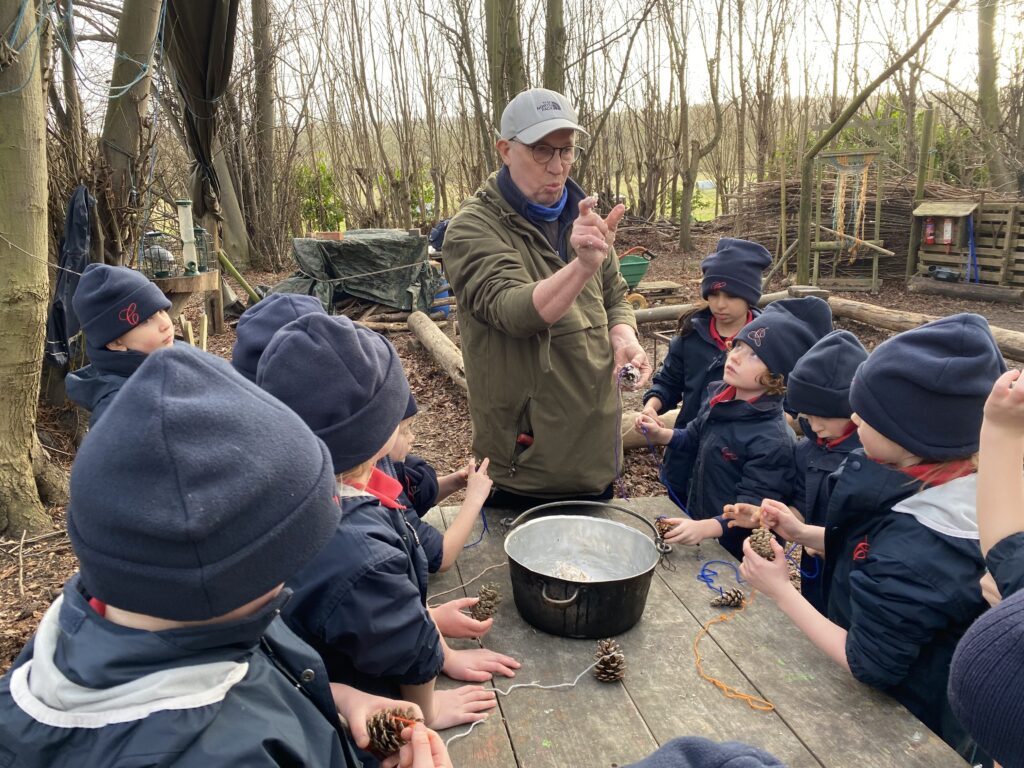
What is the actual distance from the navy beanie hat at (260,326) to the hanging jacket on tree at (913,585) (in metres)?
1.58

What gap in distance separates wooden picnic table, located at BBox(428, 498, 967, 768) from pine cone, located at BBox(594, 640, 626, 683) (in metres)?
0.02

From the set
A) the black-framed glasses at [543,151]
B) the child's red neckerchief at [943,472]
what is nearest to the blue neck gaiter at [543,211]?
the black-framed glasses at [543,151]

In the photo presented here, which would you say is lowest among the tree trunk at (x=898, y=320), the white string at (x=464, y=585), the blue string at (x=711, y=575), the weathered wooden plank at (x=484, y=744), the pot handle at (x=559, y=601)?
the tree trunk at (x=898, y=320)

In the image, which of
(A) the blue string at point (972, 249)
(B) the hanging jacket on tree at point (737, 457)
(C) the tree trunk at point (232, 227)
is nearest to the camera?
(B) the hanging jacket on tree at point (737, 457)

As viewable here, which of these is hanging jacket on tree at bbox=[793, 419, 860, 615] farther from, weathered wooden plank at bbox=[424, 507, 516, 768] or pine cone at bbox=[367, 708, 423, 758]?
pine cone at bbox=[367, 708, 423, 758]

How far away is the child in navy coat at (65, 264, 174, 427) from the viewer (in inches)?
141

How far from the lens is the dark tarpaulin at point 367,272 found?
10820 millimetres

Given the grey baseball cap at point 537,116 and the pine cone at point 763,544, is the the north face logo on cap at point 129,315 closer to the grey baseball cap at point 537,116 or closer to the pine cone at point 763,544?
the grey baseball cap at point 537,116

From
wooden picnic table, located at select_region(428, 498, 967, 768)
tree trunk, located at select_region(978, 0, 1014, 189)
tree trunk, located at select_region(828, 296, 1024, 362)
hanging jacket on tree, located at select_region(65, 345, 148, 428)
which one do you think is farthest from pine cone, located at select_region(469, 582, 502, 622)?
tree trunk, located at select_region(978, 0, 1014, 189)

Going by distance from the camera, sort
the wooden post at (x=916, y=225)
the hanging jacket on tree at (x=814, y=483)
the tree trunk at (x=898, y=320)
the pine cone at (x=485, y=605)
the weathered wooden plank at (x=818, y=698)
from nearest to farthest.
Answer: the weathered wooden plank at (x=818, y=698) < the pine cone at (x=485, y=605) < the hanging jacket on tree at (x=814, y=483) < the tree trunk at (x=898, y=320) < the wooden post at (x=916, y=225)

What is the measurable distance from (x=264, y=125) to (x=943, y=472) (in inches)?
607

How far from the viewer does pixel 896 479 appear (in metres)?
1.90

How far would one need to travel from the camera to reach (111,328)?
3658 millimetres

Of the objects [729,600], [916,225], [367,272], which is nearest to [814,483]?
[729,600]
